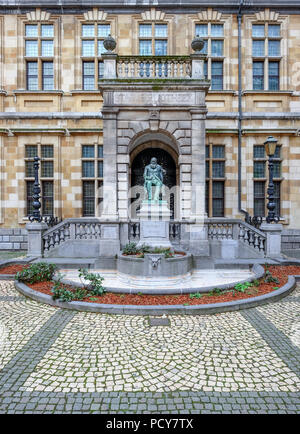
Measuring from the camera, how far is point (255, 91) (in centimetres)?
1346

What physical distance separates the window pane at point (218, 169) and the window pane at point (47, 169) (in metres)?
8.33

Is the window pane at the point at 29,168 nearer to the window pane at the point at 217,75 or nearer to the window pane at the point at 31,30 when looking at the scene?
the window pane at the point at 31,30

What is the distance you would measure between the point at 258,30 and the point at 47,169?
42.7 ft

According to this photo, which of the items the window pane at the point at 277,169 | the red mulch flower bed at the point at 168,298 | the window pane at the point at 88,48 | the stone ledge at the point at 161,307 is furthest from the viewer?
the window pane at the point at 88,48

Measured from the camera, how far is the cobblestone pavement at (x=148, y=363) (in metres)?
3.11

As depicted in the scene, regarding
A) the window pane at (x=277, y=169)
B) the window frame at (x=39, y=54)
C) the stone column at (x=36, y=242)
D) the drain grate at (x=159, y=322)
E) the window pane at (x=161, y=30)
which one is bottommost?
the drain grate at (x=159, y=322)

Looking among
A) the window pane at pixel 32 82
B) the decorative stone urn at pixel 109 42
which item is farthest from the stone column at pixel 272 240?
the window pane at pixel 32 82

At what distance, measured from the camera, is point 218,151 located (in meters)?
13.7

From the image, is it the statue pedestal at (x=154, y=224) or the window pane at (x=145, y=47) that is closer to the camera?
the statue pedestal at (x=154, y=224)

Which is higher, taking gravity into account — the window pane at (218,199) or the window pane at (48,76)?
the window pane at (48,76)

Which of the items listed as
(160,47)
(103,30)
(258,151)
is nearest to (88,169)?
(103,30)

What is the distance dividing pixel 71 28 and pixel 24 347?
15146 mm

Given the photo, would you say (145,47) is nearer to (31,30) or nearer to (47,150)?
(31,30)

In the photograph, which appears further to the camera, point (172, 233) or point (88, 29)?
point (88, 29)
